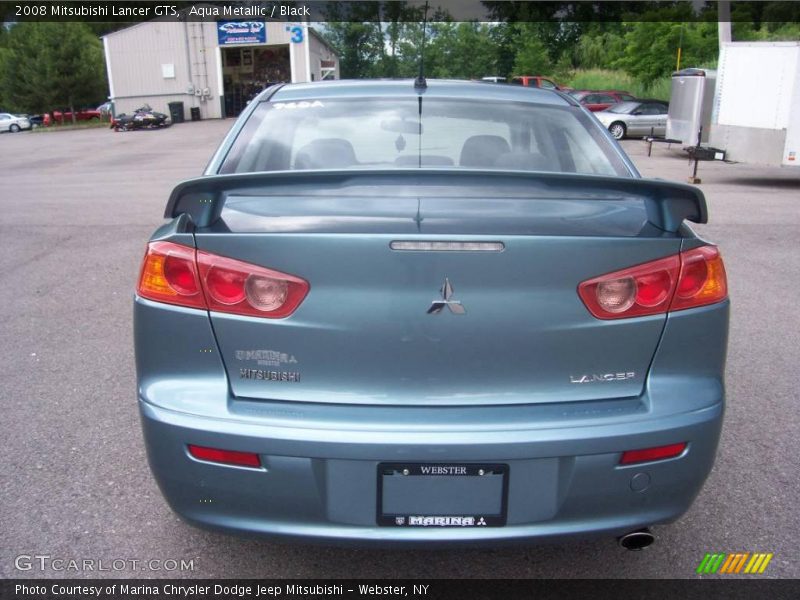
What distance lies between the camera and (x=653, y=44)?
37188 millimetres

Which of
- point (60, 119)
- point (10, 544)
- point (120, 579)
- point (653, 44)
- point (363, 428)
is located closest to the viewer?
point (363, 428)

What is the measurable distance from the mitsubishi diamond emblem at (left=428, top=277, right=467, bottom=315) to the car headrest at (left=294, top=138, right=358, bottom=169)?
1329mm

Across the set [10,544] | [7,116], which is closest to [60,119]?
[7,116]

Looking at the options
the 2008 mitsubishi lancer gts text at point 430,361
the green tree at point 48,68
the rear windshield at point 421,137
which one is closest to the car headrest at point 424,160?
the rear windshield at point 421,137

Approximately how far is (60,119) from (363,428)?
2285 inches

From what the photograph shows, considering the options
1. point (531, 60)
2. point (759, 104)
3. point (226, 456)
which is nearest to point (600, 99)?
point (759, 104)

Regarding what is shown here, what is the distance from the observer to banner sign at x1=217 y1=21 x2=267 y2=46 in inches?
1780

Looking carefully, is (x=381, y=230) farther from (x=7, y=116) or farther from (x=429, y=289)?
(x=7, y=116)

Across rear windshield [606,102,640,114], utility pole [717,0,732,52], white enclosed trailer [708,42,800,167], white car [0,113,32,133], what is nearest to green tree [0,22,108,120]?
white car [0,113,32,133]

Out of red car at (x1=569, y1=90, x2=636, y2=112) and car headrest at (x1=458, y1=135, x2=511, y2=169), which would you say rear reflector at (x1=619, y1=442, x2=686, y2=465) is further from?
red car at (x1=569, y1=90, x2=636, y2=112)

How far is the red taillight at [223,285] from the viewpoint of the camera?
83.0 inches

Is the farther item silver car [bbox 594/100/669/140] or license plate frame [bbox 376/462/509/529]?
silver car [bbox 594/100/669/140]

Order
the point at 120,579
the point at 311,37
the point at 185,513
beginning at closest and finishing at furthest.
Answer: the point at 185,513 < the point at 120,579 < the point at 311,37

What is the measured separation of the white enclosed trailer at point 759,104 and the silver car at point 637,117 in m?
9.59
